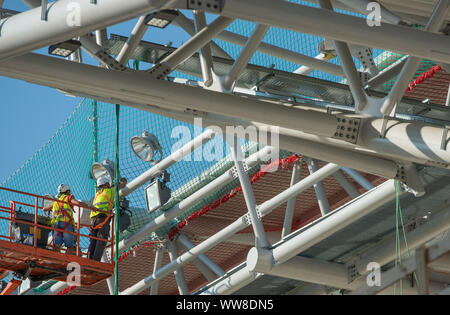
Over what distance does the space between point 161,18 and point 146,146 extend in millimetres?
6367

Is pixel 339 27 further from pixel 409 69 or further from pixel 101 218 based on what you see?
pixel 101 218

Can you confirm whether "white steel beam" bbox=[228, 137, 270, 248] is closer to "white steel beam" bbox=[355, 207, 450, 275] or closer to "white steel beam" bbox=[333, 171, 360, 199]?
"white steel beam" bbox=[333, 171, 360, 199]

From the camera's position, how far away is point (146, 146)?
1884 cm

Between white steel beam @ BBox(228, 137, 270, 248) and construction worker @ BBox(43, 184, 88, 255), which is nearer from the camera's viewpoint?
white steel beam @ BBox(228, 137, 270, 248)

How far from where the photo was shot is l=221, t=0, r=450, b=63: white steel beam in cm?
1094

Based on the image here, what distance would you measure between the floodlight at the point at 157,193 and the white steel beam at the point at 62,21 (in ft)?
A: 28.2

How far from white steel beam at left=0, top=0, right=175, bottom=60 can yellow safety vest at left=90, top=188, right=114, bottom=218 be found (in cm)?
740

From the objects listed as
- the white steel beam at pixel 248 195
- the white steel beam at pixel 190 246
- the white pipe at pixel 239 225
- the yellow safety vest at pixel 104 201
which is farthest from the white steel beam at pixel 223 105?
the white steel beam at pixel 190 246

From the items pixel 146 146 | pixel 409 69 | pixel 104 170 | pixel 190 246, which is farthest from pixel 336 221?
pixel 190 246

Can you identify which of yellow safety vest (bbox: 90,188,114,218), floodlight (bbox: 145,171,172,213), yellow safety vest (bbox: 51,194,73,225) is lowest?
yellow safety vest (bbox: 51,194,73,225)

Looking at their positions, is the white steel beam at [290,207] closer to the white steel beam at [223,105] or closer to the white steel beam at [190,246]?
the white steel beam at [190,246]

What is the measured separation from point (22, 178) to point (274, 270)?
9596mm

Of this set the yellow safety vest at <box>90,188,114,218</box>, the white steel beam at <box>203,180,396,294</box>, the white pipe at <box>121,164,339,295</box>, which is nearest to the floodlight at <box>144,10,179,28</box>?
the white steel beam at <box>203,180,396,294</box>
